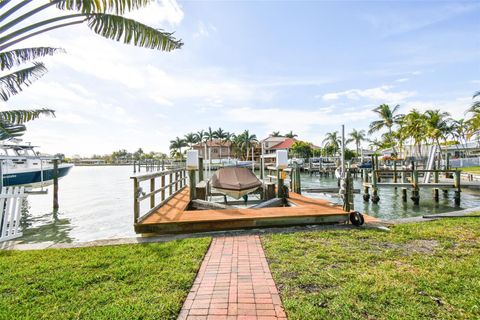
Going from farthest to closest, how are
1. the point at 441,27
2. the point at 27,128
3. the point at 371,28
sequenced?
the point at 371,28 < the point at 441,27 < the point at 27,128

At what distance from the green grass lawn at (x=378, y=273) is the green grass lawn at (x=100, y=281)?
1.37 meters

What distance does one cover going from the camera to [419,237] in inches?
197

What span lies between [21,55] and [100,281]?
257 inches

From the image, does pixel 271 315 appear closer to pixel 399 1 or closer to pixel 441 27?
pixel 399 1

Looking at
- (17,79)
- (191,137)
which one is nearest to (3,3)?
(17,79)

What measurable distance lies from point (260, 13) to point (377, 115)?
1334 inches

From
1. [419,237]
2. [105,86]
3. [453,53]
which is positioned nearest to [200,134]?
[105,86]

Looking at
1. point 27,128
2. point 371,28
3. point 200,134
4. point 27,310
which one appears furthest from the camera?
point 200,134

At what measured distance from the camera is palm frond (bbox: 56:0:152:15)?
408 cm

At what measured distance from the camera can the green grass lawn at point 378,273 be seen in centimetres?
256

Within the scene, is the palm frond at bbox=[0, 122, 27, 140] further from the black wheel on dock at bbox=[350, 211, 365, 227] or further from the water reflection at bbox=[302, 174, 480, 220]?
the water reflection at bbox=[302, 174, 480, 220]

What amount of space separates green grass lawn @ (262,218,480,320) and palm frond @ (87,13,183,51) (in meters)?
4.48

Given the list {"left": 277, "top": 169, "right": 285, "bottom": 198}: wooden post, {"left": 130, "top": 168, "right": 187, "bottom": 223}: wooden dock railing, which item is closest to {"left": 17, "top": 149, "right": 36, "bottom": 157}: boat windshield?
{"left": 130, "top": 168, "right": 187, "bottom": 223}: wooden dock railing

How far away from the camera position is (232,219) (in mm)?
5703
